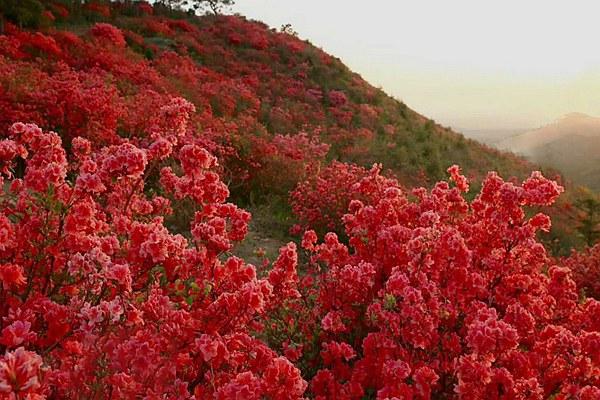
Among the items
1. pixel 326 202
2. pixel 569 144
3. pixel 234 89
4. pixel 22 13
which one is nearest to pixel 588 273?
pixel 326 202

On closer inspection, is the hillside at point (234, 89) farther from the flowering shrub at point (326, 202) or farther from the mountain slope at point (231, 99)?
the flowering shrub at point (326, 202)

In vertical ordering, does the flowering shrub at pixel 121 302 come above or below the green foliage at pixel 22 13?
below

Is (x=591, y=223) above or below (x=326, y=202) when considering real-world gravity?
above

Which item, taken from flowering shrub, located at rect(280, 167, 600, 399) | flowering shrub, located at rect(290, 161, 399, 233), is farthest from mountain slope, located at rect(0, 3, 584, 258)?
flowering shrub, located at rect(280, 167, 600, 399)

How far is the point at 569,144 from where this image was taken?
44.2 metres

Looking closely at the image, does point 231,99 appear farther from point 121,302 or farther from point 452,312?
Answer: point 121,302

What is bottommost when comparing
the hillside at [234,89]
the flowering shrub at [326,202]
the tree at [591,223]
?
the flowering shrub at [326,202]

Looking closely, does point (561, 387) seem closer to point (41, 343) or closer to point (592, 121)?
point (41, 343)

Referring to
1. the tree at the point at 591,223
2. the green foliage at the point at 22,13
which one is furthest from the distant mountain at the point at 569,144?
the green foliage at the point at 22,13

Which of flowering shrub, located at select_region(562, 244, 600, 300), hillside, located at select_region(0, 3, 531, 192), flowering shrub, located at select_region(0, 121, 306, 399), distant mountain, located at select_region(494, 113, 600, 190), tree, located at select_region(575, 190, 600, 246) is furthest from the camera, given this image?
distant mountain, located at select_region(494, 113, 600, 190)

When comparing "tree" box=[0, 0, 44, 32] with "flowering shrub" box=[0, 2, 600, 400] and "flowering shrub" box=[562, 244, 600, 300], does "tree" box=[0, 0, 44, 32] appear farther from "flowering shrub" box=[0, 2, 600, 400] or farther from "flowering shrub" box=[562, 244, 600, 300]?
"flowering shrub" box=[562, 244, 600, 300]

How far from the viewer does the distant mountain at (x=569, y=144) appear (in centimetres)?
3294

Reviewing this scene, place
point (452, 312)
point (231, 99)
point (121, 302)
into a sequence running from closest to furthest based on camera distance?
1. point (121, 302)
2. point (452, 312)
3. point (231, 99)

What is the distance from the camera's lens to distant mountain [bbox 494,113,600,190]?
1297 inches
